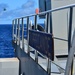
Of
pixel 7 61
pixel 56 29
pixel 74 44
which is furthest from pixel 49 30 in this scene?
pixel 7 61

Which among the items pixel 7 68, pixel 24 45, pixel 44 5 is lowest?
pixel 7 68

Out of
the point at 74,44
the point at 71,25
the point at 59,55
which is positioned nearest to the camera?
the point at 74,44

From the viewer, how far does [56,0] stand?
6824mm

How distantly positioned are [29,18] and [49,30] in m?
2.22

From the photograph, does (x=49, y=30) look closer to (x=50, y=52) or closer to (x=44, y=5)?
(x=50, y=52)

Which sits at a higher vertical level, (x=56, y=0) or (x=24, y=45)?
(x=56, y=0)

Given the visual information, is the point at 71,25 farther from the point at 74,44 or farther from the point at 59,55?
the point at 59,55

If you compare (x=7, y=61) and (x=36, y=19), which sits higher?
(x=36, y=19)

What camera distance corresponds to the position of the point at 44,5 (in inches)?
314

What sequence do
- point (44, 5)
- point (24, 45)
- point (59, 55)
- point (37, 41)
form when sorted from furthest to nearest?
point (44, 5) → point (24, 45) → point (59, 55) → point (37, 41)

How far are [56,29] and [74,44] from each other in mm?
3911

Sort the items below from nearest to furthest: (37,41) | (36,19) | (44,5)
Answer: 1. (37,41)
2. (36,19)
3. (44,5)

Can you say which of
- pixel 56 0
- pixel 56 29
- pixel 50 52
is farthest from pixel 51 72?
pixel 56 0

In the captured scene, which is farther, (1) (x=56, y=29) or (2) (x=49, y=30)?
(1) (x=56, y=29)
